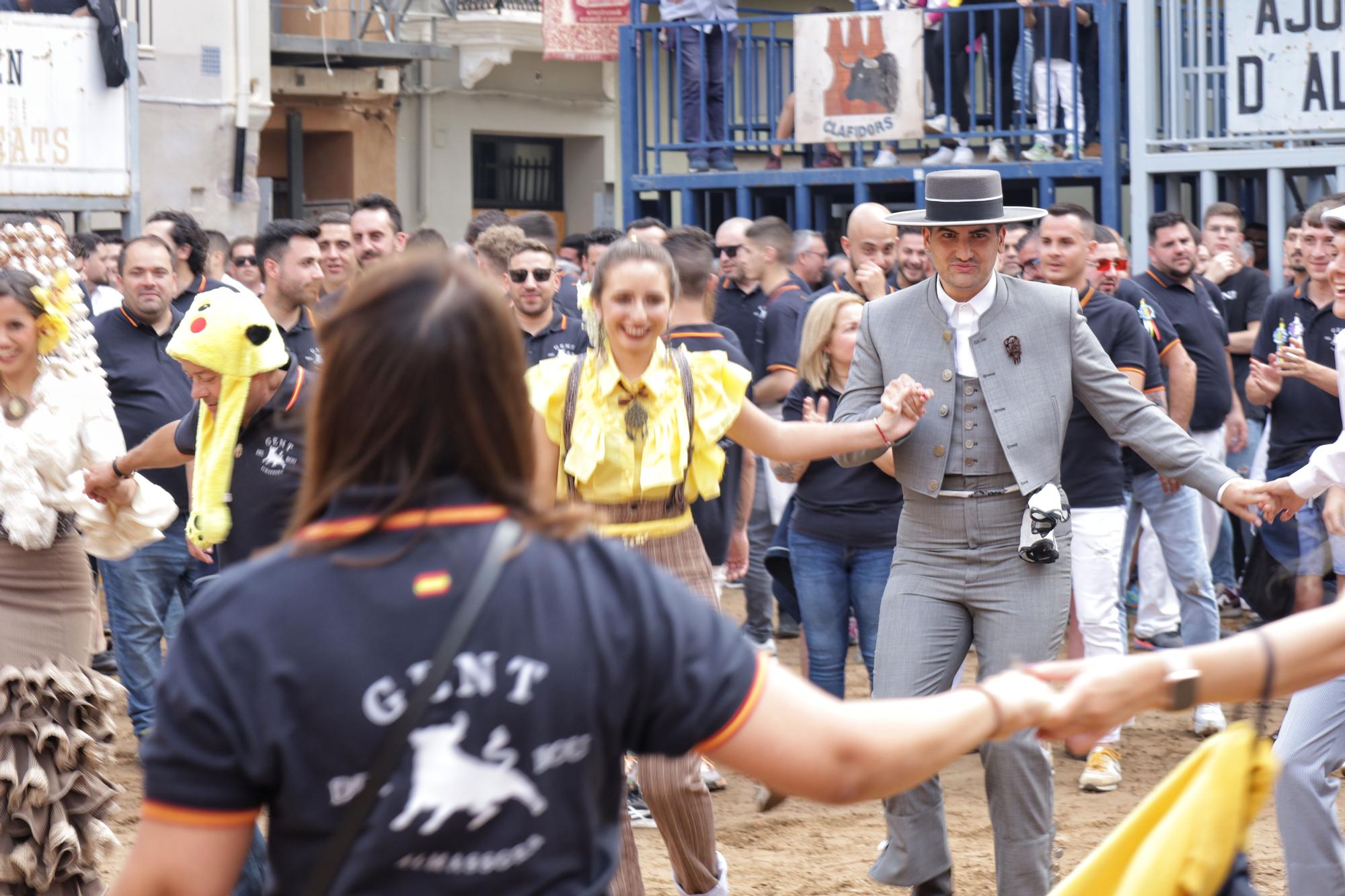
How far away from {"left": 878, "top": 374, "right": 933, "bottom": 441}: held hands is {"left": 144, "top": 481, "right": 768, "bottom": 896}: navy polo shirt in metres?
2.74

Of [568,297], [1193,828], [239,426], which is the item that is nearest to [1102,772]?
[568,297]

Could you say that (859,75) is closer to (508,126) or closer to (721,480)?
(721,480)

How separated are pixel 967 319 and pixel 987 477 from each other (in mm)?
477

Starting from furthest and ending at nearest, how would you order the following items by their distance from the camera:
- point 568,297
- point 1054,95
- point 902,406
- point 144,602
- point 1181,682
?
point 1054,95 → point 568,297 → point 144,602 → point 902,406 → point 1181,682

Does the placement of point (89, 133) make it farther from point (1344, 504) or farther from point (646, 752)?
point (646, 752)

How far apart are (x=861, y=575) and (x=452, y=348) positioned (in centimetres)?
445

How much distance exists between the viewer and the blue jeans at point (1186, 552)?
7363mm

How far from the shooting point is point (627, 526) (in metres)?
4.82

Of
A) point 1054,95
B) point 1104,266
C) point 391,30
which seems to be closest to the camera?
point 1104,266

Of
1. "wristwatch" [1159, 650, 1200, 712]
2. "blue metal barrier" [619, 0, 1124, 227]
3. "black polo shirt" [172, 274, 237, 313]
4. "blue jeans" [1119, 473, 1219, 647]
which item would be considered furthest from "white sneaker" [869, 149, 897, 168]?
"wristwatch" [1159, 650, 1200, 712]

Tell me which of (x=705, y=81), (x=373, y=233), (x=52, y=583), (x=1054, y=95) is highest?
(x=705, y=81)

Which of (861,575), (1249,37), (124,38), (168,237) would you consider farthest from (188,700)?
(124,38)

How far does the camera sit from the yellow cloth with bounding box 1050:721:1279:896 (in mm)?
2426

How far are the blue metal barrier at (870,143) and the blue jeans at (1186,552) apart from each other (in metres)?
4.84
